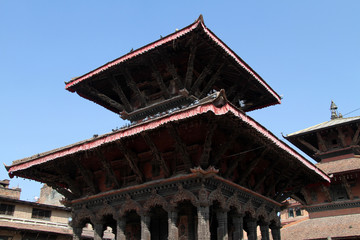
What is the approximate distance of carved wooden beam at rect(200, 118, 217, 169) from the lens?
10.1 meters

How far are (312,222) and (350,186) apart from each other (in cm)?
330

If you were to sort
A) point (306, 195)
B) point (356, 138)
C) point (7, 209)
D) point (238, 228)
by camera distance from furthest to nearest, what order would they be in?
point (7, 209) → point (356, 138) → point (306, 195) → point (238, 228)

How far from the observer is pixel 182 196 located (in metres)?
10.8

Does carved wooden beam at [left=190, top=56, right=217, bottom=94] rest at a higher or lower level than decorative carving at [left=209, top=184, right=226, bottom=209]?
higher

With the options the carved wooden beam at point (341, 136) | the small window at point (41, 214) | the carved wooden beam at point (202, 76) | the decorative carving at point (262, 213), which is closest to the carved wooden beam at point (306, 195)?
the carved wooden beam at point (341, 136)

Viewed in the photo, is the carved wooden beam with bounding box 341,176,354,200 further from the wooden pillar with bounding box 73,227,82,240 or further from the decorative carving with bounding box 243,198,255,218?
the wooden pillar with bounding box 73,227,82,240

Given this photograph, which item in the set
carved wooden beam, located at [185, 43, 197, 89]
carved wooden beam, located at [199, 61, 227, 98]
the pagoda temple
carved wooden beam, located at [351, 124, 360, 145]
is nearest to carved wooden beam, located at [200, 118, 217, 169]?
the pagoda temple

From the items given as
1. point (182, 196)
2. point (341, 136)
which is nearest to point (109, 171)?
point (182, 196)

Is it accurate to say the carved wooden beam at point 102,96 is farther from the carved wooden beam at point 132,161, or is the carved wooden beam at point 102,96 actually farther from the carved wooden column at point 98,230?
the carved wooden column at point 98,230

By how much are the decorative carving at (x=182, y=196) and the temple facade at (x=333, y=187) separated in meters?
10.6

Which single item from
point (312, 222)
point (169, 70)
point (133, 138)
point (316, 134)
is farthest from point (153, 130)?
point (316, 134)

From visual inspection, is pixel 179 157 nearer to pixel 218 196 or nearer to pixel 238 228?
pixel 218 196

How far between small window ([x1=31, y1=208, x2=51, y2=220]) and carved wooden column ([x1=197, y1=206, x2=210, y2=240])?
86.4ft

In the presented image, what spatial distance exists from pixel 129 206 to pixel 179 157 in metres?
2.51
